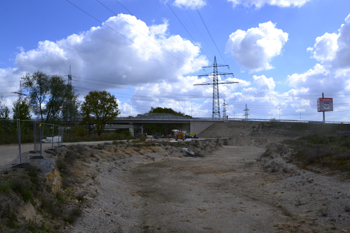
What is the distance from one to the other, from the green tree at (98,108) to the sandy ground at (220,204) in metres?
54.0

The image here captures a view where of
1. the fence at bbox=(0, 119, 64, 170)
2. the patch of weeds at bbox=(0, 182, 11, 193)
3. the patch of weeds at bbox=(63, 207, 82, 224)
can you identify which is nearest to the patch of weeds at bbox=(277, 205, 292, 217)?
the patch of weeds at bbox=(63, 207, 82, 224)

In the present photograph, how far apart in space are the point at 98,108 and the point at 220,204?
64.6m

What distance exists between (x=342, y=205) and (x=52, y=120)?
6450 cm

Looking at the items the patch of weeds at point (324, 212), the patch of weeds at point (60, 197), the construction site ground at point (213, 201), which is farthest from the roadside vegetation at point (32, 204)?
the patch of weeds at point (324, 212)

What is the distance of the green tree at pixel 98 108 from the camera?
76.3m

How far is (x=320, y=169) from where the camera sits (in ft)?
65.5

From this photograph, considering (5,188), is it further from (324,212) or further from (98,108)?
(98,108)

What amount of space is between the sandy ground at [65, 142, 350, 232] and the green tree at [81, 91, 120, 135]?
54.0m

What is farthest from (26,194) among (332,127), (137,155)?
(332,127)

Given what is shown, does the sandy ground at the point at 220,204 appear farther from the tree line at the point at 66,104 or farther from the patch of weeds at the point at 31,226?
the tree line at the point at 66,104

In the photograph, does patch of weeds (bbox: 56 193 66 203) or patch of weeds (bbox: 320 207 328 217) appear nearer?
patch of weeds (bbox: 56 193 66 203)

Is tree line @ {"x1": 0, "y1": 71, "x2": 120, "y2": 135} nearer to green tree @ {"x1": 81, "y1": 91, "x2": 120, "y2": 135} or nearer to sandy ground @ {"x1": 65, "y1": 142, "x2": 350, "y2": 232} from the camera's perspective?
green tree @ {"x1": 81, "y1": 91, "x2": 120, "y2": 135}

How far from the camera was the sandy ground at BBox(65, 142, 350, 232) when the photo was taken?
1208 cm

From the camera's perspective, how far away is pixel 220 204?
1630 cm
